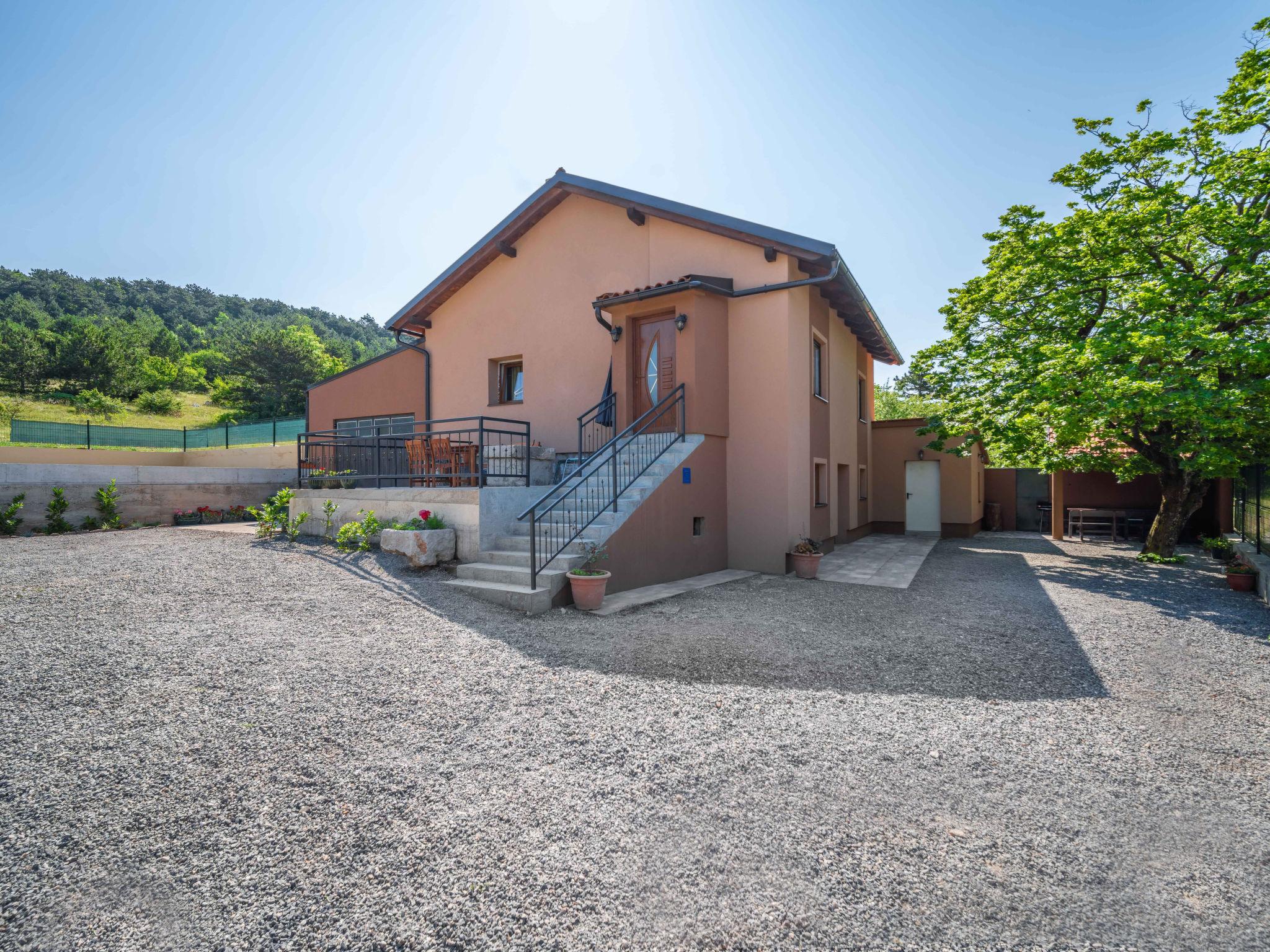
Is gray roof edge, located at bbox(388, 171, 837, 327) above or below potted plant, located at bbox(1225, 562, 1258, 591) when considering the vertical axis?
above

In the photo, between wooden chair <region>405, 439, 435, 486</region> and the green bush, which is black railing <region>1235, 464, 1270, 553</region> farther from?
the green bush

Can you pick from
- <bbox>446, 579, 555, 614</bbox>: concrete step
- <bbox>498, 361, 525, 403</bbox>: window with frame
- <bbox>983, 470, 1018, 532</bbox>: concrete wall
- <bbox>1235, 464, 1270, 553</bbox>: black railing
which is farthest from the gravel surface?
<bbox>983, 470, 1018, 532</bbox>: concrete wall

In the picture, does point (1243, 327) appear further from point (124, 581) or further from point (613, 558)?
point (124, 581)

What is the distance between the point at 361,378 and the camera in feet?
47.1

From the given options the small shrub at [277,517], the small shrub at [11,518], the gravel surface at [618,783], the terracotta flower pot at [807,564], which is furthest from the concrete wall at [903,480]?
the small shrub at [11,518]

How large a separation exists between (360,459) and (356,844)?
10860mm

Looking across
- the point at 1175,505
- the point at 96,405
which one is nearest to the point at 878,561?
the point at 1175,505

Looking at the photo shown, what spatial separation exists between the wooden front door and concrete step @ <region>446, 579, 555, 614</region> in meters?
3.97

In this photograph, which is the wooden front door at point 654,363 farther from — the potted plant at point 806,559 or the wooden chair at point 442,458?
the wooden chair at point 442,458

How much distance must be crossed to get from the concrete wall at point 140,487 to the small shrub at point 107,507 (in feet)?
0.26

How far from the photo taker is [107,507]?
11.3 m

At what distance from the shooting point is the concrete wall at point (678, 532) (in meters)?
7.41

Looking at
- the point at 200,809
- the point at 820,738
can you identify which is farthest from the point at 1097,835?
the point at 200,809

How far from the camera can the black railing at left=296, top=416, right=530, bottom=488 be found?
8637mm
